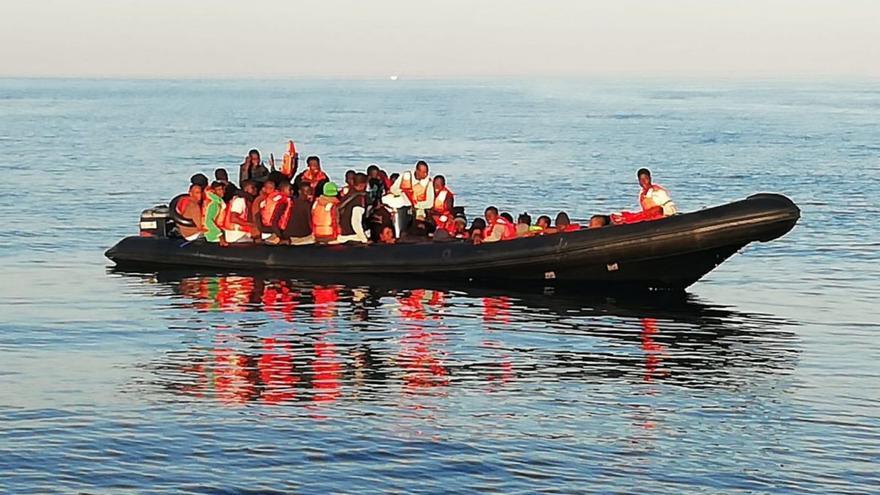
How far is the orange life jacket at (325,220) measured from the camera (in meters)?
23.0

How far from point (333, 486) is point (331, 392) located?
324 centimetres

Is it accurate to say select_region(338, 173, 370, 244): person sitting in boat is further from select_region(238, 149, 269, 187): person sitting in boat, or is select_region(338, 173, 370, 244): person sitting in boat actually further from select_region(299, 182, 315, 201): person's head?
select_region(238, 149, 269, 187): person sitting in boat

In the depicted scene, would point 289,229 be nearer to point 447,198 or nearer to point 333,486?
point 447,198

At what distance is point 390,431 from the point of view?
14.1m

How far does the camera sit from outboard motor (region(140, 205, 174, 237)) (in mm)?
24812

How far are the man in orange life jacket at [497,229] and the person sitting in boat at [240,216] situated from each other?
3.57 m

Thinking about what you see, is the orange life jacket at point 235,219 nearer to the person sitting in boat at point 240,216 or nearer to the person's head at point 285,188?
the person sitting in boat at point 240,216

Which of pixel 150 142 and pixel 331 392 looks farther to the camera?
pixel 150 142

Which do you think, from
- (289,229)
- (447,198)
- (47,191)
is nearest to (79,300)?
(289,229)

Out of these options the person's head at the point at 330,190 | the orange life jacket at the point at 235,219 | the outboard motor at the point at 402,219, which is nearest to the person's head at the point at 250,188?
the orange life jacket at the point at 235,219

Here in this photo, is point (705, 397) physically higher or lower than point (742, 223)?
lower

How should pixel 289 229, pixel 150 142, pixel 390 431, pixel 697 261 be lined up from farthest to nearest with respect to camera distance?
pixel 150 142, pixel 289 229, pixel 697 261, pixel 390 431

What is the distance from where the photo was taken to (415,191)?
23688 millimetres

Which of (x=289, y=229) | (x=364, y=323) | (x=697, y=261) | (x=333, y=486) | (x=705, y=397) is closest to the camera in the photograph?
(x=333, y=486)
